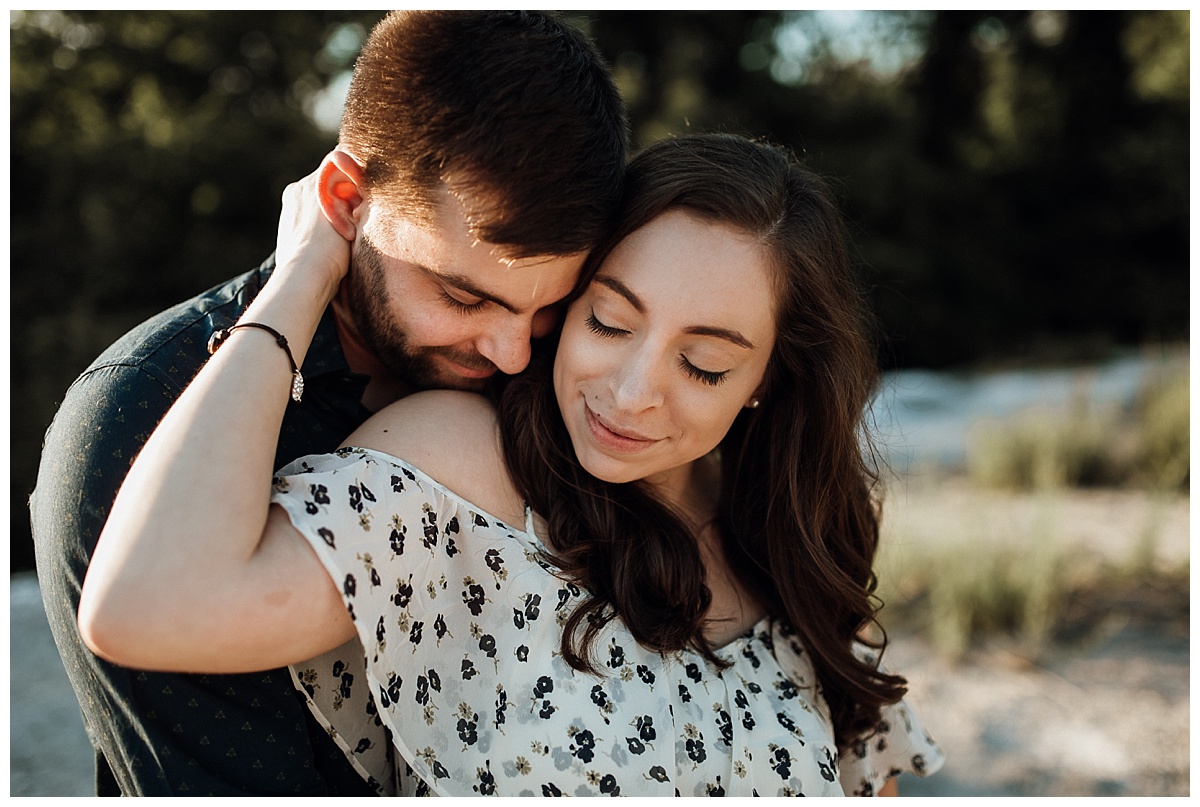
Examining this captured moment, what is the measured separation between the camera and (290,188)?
7.18 feet

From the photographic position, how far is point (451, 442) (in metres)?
2.00

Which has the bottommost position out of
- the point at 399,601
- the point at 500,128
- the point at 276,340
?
the point at 399,601

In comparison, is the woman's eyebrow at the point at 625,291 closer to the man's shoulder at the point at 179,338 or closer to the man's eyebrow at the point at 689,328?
the man's eyebrow at the point at 689,328

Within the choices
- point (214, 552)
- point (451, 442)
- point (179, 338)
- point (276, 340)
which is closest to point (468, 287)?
point (451, 442)

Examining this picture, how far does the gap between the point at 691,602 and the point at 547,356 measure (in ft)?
2.09

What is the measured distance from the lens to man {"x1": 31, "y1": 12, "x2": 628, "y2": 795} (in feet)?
5.84

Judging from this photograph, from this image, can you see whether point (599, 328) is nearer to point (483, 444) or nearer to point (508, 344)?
point (508, 344)

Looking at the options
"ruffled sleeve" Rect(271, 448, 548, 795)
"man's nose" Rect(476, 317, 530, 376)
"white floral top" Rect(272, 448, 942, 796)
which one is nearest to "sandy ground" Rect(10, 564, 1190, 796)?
"ruffled sleeve" Rect(271, 448, 548, 795)

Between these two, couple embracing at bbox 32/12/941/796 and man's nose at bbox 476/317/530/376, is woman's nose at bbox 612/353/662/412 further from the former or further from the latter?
man's nose at bbox 476/317/530/376

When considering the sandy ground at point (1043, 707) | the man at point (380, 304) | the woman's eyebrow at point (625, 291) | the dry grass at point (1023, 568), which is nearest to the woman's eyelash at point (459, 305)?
the man at point (380, 304)

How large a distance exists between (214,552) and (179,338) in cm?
60

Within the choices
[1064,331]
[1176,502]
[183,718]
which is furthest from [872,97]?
[183,718]

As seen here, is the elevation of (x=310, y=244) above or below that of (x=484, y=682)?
above

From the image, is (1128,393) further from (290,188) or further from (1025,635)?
(290,188)
